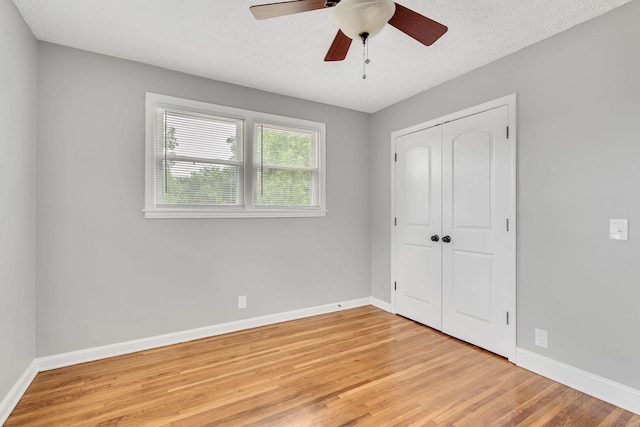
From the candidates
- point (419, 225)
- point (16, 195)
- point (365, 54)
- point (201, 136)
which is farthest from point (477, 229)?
point (16, 195)

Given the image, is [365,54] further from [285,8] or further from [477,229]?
[477,229]

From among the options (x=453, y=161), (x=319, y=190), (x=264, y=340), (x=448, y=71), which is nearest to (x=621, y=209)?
(x=453, y=161)

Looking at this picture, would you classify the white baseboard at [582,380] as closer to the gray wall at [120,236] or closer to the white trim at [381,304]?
the white trim at [381,304]

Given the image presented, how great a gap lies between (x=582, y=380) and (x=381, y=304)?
2.10 metres

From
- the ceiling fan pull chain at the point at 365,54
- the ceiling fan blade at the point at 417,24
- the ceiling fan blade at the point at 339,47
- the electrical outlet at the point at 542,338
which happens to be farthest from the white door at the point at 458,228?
the ceiling fan blade at the point at 339,47

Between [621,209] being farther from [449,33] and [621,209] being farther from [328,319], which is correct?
[328,319]

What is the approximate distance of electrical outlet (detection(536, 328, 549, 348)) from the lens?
2.34 metres

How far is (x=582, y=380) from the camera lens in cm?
213

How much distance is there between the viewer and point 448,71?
2.91 m

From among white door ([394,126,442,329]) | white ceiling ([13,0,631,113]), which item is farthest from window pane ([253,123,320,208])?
white door ([394,126,442,329])

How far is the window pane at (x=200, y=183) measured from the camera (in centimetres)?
290

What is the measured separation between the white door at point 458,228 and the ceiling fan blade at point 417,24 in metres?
1.35

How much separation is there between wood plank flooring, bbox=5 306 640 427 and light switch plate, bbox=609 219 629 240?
107cm

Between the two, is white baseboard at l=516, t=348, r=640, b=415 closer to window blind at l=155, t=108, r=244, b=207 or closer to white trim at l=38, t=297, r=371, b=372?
white trim at l=38, t=297, r=371, b=372
